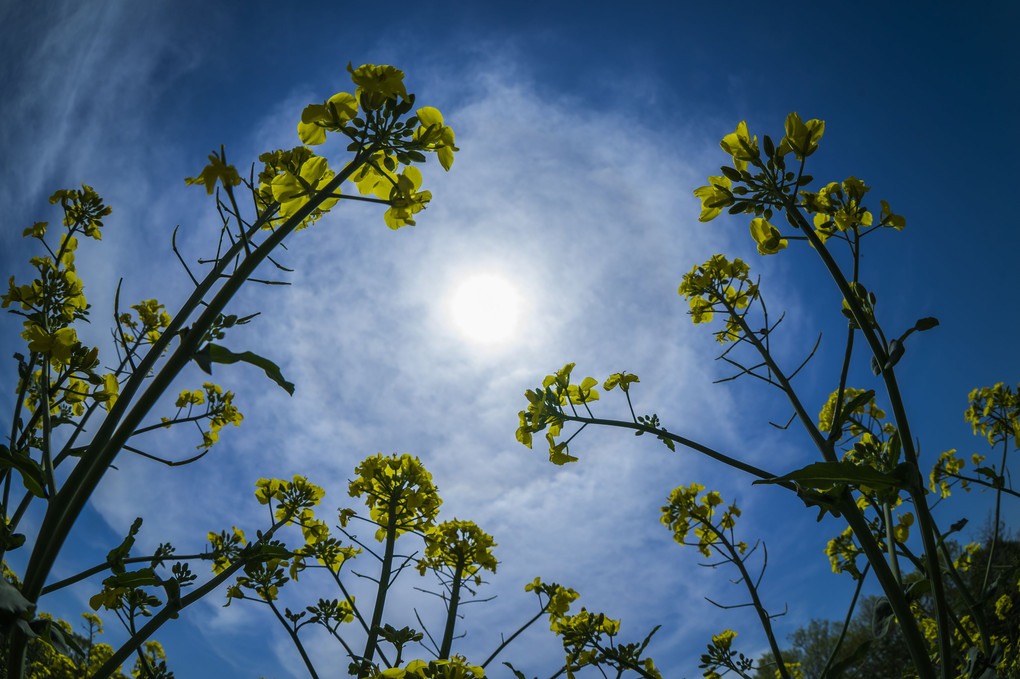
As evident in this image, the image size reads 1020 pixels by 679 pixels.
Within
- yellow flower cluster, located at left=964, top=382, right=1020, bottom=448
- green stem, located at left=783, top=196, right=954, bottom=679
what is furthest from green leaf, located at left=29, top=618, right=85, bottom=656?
yellow flower cluster, located at left=964, top=382, right=1020, bottom=448

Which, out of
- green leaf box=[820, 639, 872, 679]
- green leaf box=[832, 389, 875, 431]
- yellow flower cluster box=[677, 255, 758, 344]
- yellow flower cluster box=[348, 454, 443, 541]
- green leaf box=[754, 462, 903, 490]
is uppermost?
yellow flower cluster box=[677, 255, 758, 344]

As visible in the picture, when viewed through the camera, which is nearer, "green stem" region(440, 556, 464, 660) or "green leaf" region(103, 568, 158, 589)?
"green leaf" region(103, 568, 158, 589)

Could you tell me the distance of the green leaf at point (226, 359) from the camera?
1144mm

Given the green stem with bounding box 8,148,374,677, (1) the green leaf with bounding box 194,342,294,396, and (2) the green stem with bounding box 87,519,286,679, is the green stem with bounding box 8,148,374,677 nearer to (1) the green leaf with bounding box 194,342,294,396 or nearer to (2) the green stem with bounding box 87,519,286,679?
(1) the green leaf with bounding box 194,342,294,396

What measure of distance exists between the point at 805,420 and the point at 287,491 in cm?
371

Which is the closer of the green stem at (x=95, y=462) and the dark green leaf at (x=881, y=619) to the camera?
the green stem at (x=95, y=462)

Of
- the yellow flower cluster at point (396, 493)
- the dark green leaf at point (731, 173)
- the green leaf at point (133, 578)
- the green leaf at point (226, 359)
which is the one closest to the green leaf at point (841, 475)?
the dark green leaf at point (731, 173)

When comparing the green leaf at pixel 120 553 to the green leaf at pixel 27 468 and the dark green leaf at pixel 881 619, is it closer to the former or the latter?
the green leaf at pixel 27 468

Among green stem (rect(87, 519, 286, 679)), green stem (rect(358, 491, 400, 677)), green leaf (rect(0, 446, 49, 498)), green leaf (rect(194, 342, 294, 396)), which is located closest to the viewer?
green leaf (rect(194, 342, 294, 396))

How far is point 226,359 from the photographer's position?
1185mm

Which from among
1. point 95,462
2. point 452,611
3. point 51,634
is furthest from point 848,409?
point 452,611

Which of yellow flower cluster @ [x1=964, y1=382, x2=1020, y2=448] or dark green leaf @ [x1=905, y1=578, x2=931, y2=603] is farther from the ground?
yellow flower cluster @ [x1=964, y1=382, x2=1020, y2=448]

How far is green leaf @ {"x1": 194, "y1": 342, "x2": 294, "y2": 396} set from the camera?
3.75 ft

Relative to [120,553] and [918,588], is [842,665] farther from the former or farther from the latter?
[120,553]
